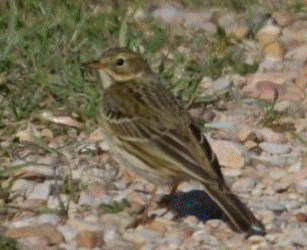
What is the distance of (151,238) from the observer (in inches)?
303

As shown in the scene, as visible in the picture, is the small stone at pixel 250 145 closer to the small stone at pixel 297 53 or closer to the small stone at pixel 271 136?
the small stone at pixel 271 136

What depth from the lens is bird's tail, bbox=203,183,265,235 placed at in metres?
7.36

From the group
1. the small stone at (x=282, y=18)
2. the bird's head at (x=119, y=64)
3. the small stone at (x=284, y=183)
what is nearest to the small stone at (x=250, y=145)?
the small stone at (x=284, y=183)

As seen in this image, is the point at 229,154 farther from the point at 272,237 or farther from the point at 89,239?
the point at 89,239

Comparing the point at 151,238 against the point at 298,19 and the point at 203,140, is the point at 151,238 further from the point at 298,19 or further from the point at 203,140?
the point at 298,19

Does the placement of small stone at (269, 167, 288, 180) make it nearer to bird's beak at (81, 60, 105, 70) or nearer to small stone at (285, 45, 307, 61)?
bird's beak at (81, 60, 105, 70)

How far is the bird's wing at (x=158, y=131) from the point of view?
7559 mm

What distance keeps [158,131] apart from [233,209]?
80cm

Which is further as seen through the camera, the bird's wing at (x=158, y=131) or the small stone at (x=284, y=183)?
the small stone at (x=284, y=183)

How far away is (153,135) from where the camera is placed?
7828 millimetres

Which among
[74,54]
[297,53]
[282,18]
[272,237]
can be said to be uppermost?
[74,54]

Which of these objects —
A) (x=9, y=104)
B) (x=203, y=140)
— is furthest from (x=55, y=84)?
(x=203, y=140)

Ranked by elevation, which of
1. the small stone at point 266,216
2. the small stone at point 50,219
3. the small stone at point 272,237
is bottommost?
the small stone at point 272,237

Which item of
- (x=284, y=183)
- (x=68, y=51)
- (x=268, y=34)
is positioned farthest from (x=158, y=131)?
(x=268, y=34)
